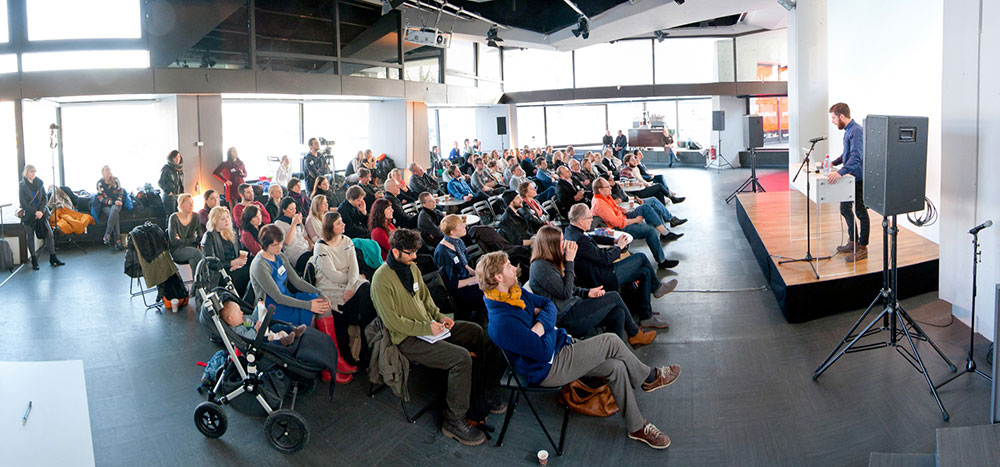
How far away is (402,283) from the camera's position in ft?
14.2

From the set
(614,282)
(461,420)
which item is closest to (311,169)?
(614,282)

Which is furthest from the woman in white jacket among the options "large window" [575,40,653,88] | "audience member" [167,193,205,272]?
"large window" [575,40,653,88]

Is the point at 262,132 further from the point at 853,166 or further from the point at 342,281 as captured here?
the point at 853,166

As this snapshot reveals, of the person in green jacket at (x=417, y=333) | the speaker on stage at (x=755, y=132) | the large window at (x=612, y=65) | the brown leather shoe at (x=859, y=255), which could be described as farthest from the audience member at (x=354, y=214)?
the large window at (x=612, y=65)

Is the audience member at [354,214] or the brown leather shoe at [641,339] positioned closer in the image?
the brown leather shoe at [641,339]

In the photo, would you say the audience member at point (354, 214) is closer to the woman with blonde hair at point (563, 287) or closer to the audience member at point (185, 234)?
the audience member at point (185, 234)

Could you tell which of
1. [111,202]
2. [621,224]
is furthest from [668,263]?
[111,202]

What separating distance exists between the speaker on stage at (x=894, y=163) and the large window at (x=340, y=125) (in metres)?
12.4

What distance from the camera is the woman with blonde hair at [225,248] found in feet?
19.7

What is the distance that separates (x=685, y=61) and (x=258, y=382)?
2135cm

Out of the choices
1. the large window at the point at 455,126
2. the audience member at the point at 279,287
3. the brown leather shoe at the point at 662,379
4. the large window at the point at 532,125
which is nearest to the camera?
the brown leather shoe at the point at 662,379

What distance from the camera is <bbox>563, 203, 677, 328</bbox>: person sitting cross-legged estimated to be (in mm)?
5363

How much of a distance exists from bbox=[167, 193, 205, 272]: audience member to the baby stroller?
2.80 metres

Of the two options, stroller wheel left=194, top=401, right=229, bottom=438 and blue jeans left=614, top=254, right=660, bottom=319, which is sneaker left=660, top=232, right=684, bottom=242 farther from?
stroller wheel left=194, top=401, right=229, bottom=438
